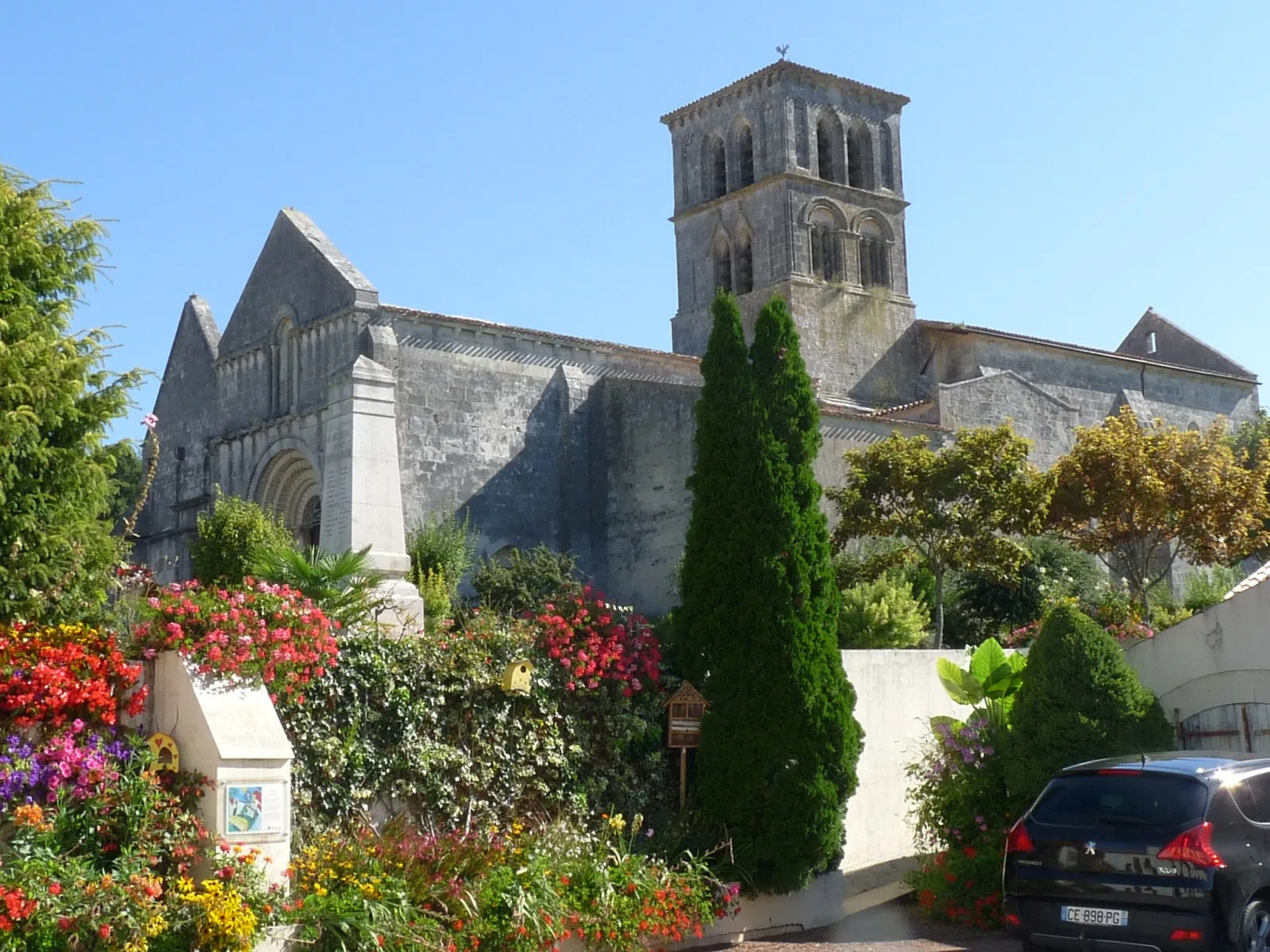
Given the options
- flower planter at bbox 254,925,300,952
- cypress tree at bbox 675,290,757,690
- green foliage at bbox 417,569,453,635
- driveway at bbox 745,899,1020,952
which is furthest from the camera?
green foliage at bbox 417,569,453,635

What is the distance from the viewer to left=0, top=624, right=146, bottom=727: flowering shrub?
9078 mm

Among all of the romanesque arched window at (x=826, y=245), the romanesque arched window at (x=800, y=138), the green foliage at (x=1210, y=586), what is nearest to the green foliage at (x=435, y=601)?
the green foliage at (x=1210, y=586)

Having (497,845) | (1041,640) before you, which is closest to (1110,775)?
(1041,640)

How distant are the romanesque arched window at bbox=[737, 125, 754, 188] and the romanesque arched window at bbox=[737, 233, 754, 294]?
162 cm

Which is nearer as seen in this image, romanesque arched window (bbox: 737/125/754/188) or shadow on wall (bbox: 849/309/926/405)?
shadow on wall (bbox: 849/309/926/405)

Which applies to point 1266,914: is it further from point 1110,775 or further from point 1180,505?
point 1180,505

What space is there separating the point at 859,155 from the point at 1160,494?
2084 centimetres

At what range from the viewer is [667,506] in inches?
1183

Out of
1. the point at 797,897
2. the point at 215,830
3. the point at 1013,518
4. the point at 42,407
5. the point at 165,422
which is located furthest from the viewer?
the point at 165,422

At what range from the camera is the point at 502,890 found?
10266mm

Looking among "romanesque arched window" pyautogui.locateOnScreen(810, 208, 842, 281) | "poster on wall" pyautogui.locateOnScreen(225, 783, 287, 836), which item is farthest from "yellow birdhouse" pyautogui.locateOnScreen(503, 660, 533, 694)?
Result: "romanesque arched window" pyautogui.locateOnScreen(810, 208, 842, 281)

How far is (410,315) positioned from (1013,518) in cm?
1342

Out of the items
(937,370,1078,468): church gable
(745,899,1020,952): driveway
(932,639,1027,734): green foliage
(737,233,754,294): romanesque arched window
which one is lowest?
(745,899,1020,952): driveway

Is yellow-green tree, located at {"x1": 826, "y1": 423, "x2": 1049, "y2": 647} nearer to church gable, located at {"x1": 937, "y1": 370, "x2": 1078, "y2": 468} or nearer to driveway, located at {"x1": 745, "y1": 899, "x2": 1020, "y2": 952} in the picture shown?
church gable, located at {"x1": 937, "y1": 370, "x2": 1078, "y2": 468}
